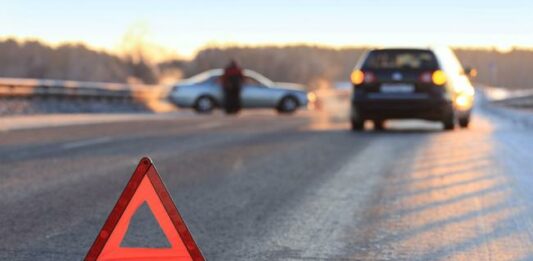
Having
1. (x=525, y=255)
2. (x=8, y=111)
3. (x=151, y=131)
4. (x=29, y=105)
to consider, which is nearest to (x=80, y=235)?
(x=525, y=255)

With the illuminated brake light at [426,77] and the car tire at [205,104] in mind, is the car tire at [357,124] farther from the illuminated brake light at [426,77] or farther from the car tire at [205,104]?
the car tire at [205,104]

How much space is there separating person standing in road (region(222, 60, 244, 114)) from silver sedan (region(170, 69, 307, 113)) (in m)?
0.91

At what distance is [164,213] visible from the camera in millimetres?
3902

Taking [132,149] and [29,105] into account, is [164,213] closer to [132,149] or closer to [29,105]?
[132,149]

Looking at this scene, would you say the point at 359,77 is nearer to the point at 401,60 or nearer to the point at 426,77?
the point at 401,60

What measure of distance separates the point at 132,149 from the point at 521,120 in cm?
1068

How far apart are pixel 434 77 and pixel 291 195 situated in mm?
8923

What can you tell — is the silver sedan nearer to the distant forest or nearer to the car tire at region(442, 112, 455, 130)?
the car tire at region(442, 112, 455, 130)

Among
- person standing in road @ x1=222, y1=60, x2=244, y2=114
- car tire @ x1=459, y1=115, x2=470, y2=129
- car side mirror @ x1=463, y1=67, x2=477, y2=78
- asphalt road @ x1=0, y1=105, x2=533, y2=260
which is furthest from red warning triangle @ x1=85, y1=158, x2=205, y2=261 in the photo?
person standing in road @ x1=222, y1=60, x2=244, y2=114

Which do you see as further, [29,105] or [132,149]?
[29,105]

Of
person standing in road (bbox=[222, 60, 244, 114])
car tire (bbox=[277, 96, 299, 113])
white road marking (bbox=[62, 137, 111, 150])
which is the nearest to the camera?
white road marking (bbox=[62, 137, 111, 150])

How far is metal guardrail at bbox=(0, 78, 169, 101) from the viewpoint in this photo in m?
27.5

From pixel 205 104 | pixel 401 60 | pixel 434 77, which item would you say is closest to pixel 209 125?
Answer: pixel 401 60

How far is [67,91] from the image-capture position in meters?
30.3
